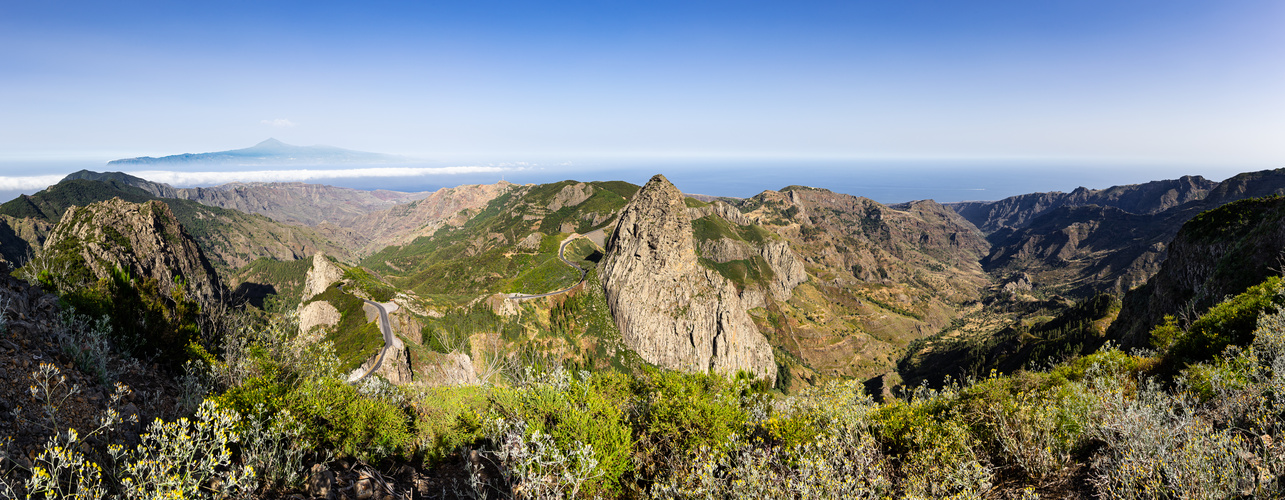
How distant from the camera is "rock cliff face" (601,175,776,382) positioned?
108m

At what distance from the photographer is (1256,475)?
10477 millimetres

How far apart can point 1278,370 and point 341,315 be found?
4163 inches

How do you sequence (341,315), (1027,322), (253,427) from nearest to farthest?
(253,427), (341,315), (1027,322)

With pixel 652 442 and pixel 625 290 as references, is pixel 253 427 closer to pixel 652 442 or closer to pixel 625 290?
pixel 652 442

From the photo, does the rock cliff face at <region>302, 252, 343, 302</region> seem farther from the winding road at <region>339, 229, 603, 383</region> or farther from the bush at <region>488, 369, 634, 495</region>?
the bush at <region>488, 369, 634, 495</region>

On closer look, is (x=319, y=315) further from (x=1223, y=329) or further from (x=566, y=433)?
(x=1223, y=329)

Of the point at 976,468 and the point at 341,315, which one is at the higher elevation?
the point at 976,468

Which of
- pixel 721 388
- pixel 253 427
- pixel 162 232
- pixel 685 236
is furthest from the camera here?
pixel 162 232

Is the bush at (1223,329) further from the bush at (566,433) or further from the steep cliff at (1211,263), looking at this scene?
the bush at (566,433)

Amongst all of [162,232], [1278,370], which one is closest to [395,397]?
[1278,370]

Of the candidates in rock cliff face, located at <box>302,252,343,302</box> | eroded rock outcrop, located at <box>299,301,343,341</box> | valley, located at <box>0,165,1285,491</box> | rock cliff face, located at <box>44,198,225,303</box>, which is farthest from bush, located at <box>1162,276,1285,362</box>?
rock cliff face, located at <box>44,198,225,303</box>

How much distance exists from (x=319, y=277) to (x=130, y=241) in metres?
100

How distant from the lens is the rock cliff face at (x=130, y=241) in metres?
115

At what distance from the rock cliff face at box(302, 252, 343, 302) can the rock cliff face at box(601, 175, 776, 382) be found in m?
63.2
